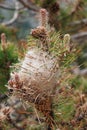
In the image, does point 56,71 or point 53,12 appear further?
point 53,12

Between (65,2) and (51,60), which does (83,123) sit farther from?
(65,2)

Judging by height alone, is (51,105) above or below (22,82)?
below

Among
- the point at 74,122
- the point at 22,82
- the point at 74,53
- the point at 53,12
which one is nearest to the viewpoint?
the point at 22,82

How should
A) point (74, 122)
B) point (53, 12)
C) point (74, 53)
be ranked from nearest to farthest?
1. point (74, 53)
2. point (74, 122)
3. point (53, 12)

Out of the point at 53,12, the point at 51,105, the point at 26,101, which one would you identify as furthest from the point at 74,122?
the point at 53,12

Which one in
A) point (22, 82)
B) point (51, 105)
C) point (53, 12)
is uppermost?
point (53, 12)

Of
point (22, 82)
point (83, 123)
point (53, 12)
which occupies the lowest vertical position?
point (83, 123)

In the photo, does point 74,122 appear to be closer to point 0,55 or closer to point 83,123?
point 83,123

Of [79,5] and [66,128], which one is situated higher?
[79,5]

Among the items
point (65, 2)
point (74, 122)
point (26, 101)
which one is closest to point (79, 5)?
point (65, 2)
